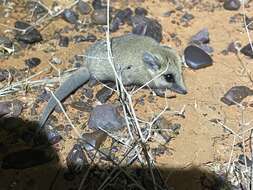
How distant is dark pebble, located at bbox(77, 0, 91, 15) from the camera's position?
6.07 meters

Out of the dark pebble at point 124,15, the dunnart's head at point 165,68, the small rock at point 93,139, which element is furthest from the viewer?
the dark pebble at point 124,15

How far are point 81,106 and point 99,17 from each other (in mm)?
1256

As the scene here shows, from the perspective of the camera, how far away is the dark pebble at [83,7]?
19.9 feet

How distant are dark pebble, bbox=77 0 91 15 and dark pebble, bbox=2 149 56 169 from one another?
1.98 meters

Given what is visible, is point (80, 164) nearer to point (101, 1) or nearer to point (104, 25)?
point (104, 25)

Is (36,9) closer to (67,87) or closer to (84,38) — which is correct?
(84,38)

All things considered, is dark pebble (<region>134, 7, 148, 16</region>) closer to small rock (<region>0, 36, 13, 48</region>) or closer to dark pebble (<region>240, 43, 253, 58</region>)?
dark pebble (<region>240, 43, 253, 58</region>)

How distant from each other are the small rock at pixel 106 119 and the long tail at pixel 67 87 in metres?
0.32

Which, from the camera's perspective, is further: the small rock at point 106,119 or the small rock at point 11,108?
the small rock at point 11,108

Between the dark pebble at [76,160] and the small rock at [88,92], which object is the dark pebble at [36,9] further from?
the dark pebble at [76,160]

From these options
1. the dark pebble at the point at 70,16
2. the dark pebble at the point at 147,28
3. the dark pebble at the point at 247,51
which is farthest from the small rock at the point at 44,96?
the dark pebble at the point at 247,51

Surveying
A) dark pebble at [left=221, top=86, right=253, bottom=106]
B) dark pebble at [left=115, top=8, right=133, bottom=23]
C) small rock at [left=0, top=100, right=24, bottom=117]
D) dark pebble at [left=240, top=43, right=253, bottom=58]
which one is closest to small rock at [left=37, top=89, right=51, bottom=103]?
small rock at [left=0, top=100, right=24, bottom=117]

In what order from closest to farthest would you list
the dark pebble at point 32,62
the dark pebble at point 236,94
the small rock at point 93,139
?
the small rock at point 93,139 < the dark pebble at point 236,94 < the dark pebble at point 32,62

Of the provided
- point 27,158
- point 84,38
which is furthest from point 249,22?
point 27,158
